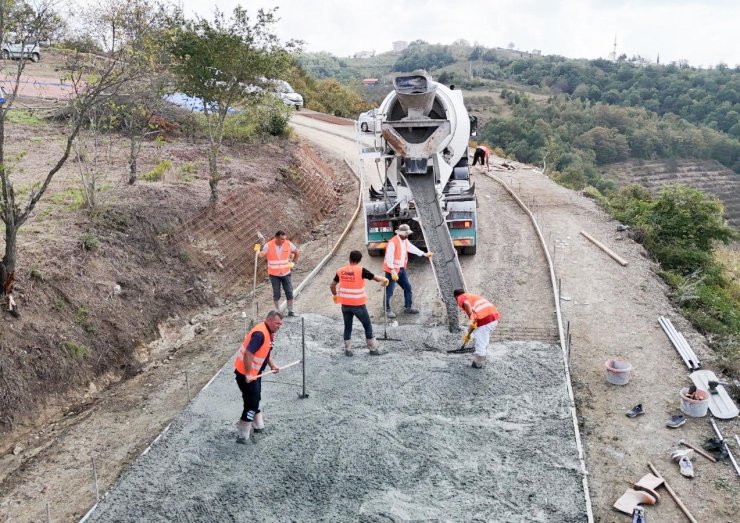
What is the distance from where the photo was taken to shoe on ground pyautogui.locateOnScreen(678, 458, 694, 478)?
682 centimetres

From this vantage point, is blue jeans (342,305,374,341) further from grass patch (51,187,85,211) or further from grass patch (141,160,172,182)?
grass patch (141,160,172,182)

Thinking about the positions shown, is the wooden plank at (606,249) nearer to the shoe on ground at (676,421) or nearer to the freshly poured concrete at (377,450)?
the freshly poured concrete at (377,450)

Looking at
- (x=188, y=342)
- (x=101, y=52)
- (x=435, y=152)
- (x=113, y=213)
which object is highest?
(x=101, y=52)

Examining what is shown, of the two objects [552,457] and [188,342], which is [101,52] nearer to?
[188,342]

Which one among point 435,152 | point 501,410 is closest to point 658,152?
point 435,152

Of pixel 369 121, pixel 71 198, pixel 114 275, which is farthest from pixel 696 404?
pixel 71 198

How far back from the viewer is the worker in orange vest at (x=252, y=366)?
22.2ft

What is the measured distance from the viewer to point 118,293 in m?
10.3

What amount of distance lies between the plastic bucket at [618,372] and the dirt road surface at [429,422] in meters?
0.12

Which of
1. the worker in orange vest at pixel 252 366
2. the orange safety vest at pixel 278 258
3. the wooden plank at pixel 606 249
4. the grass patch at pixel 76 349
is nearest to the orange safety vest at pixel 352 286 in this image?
the orange safety vest at pixel 278 258

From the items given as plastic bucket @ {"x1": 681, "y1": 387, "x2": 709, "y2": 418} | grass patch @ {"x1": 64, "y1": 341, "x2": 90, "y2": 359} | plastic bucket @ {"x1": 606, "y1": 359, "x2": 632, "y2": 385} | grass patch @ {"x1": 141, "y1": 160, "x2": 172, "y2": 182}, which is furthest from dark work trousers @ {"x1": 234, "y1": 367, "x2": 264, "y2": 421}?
grass patch @ {"x1": 141, "y1": 160, "x2": 172, "y2": 182}

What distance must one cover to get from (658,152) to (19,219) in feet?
211

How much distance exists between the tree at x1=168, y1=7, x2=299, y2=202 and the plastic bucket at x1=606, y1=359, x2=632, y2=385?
896cm

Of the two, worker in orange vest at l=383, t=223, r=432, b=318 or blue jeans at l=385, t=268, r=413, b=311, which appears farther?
blue jeans at l=385, t=268, r=413, b=311
